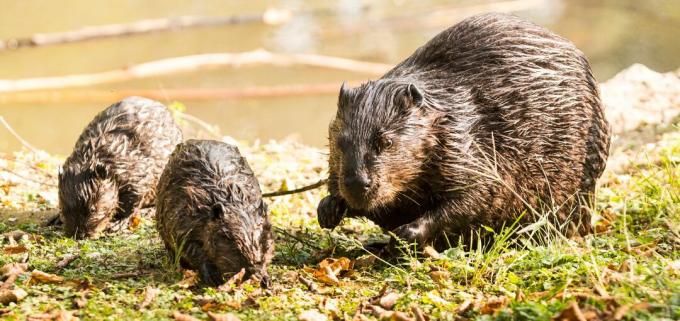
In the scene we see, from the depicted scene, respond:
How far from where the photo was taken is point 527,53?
5402 millimetres

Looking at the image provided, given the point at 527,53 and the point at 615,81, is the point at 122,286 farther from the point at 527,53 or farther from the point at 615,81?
the point at 615,81

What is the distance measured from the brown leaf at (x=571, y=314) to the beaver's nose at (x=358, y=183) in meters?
1.41

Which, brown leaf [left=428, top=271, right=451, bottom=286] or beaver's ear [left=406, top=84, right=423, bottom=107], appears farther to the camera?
beaver's ear [left=406, top=84, right=423, bottom=107]

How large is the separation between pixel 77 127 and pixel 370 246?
7272 mm

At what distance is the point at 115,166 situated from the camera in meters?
6.40

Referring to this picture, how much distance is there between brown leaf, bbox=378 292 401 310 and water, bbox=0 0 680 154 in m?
6.07

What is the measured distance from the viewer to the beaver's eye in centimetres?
495

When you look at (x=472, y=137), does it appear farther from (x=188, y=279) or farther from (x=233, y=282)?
(x=188, y=279)

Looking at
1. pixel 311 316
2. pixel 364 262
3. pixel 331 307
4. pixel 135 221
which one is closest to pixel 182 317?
pixel 311 316

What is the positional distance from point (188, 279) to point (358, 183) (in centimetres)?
110

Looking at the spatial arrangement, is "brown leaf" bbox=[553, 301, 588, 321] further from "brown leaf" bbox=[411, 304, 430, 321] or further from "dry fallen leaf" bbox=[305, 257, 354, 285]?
"dry fallen leaf" bbox=[305, 257, 354, 285]

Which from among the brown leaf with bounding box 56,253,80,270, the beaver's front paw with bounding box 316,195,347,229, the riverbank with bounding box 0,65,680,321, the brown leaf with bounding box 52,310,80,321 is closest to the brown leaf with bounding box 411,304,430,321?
the riverbank with bounding box 0,65,680,321

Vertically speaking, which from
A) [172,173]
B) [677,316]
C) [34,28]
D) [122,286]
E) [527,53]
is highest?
[34,28]

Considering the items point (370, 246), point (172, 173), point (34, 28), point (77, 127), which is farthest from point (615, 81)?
point (34, 28)
